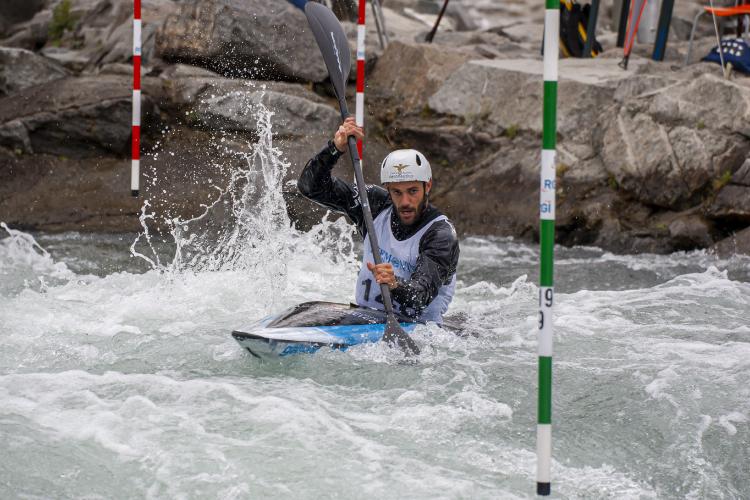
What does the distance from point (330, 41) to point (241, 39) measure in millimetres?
4160

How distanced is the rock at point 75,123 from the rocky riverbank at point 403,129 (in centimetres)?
1

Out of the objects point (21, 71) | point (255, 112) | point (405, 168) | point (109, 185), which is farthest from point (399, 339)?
point (21, 71)

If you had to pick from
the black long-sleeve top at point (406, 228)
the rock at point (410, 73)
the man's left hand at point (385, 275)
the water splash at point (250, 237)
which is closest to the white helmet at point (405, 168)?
the black long-sleeve top at point (406, 228)

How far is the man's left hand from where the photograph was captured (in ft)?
16.5

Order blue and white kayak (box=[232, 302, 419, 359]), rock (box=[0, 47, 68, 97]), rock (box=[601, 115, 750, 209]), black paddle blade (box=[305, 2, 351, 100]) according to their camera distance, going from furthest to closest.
A: rock (box=[0, 47, 68, 97]), rock (box=[601, 115, 750, 209]), black paddle blade (box=[305, 2, 351, 100]), blue and white kayak (box=[232, 302, 419, 359])

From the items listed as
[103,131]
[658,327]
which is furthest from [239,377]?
[103,131]

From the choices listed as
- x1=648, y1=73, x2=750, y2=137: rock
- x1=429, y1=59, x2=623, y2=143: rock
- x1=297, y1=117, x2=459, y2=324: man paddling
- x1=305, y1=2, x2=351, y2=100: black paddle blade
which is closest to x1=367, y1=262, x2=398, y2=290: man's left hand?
x1=297, y1=117, x2=459, y2=324: man paddling

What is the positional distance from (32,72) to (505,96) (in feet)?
16.5

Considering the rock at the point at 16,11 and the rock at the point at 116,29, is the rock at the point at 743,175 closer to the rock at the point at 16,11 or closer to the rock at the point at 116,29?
the rock at the point at 116,29

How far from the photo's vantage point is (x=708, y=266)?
26.3 ft

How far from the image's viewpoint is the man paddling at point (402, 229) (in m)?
5.17

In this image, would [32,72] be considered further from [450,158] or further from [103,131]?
[450,158]

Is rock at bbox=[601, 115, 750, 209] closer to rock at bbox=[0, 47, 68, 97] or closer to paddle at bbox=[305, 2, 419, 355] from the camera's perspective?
Answer: paddle at bbox=[305, 2, 419, 355]

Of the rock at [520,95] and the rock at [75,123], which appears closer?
the rock at [75,123]
